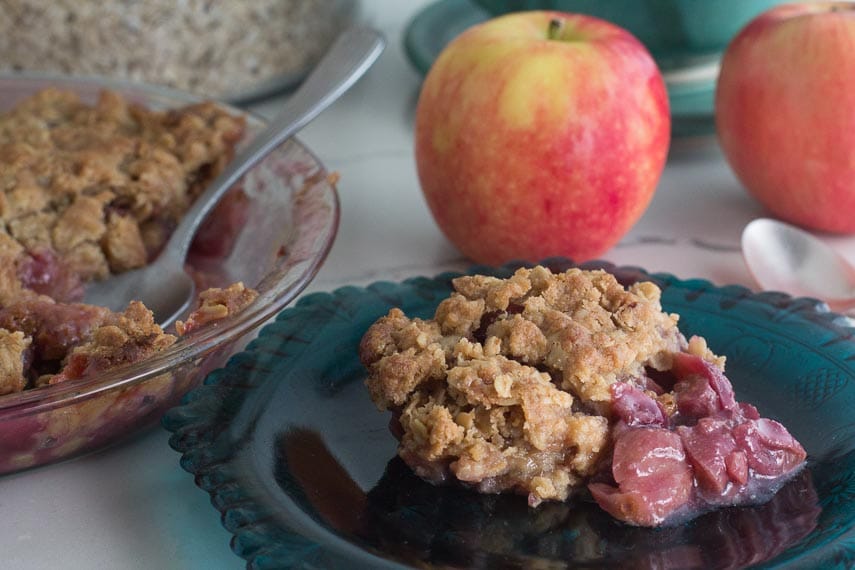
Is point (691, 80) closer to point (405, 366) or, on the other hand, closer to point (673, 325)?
point (673, 325)

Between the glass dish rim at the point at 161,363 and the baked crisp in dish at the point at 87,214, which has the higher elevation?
the glass dish rim at the point at 161,363

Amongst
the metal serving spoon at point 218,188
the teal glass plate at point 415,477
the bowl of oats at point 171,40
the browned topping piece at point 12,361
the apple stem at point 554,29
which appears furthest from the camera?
the bowl of oats at point 171,40

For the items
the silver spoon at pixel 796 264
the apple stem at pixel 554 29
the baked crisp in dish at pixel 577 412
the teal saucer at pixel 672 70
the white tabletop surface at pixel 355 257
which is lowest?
the white tabletop surface at pixel 355 257

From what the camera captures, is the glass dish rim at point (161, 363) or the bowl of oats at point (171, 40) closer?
the glass dish rim at point (161, 363)

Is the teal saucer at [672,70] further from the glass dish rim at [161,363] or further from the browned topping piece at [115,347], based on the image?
the browned topping piece at [115,347]

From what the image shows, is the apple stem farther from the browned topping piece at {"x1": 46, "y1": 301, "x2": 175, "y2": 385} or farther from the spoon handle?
the browned topping piece at {"x1": 46, "y1": 301, "x2": 175, "y2": 385}

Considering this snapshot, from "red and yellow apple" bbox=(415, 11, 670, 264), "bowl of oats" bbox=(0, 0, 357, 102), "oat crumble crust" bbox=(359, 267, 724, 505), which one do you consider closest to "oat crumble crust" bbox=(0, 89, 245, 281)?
"bowl of oats" bbox=(0, 0, 357, 102)

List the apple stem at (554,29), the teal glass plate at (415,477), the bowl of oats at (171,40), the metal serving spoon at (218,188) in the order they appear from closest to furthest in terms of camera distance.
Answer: the teal glass plate at (415,477)
the metal serving spoon at (218,188)
the apple stem at (554,29)
the bowl of oats at (171,40)

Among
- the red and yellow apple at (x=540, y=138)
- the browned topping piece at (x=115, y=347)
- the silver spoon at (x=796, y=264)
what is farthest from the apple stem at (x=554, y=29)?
the browned topping piece at (x=115, y=347)
